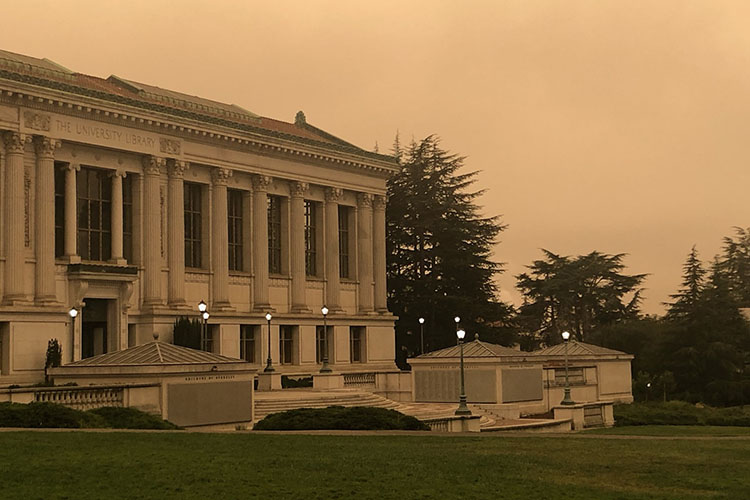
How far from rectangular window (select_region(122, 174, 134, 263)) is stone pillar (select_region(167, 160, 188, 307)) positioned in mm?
2285

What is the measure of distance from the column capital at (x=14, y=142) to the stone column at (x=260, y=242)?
56.8 ft

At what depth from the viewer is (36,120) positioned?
183 feet

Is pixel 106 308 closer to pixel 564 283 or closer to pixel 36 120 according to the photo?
pixel 36 120

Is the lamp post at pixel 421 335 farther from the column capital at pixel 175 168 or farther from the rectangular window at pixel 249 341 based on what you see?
the column capital at pixel 175 168

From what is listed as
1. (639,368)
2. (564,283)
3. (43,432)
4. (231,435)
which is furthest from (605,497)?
(564,283)

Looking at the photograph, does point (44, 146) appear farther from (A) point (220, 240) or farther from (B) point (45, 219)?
(A) point (220, 240)

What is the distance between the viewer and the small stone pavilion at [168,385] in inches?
1353

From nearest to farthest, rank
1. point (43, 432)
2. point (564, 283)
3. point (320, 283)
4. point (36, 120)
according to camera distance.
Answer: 1. point (43, 432)
2. point (36, 120)
3. point (320, 283)
4. point (564, 283)

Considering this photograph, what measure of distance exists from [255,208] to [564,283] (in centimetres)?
4595

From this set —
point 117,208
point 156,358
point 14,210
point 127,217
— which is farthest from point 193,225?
point 156,358

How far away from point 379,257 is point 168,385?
44.3m

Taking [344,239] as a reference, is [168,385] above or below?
below

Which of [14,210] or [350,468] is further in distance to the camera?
[14,210]

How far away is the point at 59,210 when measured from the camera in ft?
191
